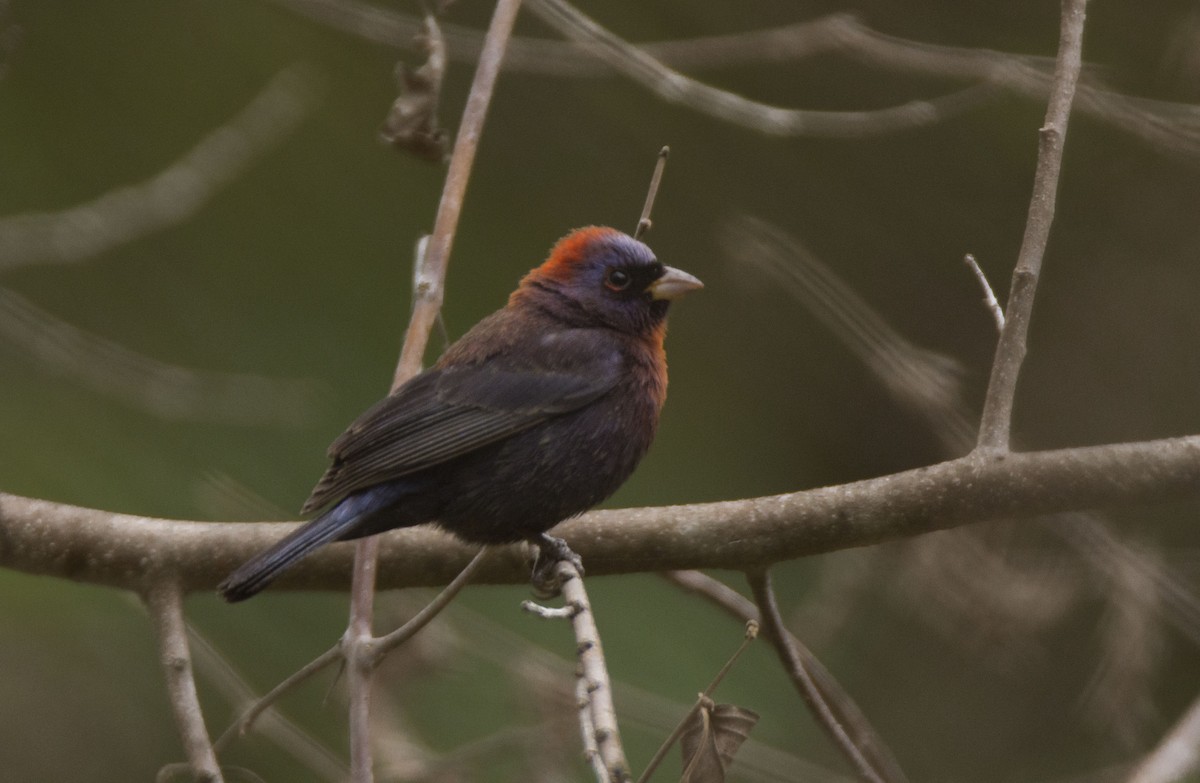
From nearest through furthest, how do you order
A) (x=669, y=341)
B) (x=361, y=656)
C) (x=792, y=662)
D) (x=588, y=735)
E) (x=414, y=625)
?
(x=588, y=735) < (x=414, y=625) < (x=361, y=656) < (x=792, y=662) < (x=669, y=341)

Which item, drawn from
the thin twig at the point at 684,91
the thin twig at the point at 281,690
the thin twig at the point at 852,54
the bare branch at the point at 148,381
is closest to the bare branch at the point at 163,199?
the bare branch at the point at 148,381

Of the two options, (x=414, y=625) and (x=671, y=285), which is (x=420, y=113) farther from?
(x=414, y=625)

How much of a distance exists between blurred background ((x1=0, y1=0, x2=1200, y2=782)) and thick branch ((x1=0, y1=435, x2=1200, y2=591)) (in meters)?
0.65

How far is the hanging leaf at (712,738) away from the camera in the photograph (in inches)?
97.3

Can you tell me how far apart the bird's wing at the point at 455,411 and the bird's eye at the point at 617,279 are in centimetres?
26

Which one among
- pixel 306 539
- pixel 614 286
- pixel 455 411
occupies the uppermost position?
pixel 614 286

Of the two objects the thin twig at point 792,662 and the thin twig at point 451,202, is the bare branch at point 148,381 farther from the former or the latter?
the thin twig at point 792,662

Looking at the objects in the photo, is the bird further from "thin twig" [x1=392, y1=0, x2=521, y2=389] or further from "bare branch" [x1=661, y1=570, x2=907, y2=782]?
"bare branch" [x1=661, y1=570, x2=907, y2=782]

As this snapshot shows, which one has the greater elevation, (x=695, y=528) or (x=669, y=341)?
(x=695, y=528)

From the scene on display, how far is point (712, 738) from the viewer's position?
2.50 m

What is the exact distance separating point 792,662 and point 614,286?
1275 mm

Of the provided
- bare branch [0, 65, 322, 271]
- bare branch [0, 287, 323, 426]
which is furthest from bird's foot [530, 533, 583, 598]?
bare branch [0, 65, 322, 271]

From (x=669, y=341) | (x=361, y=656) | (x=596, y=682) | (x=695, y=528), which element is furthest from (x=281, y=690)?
(x=669, y=341)

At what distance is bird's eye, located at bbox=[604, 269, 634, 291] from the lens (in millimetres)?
4172
